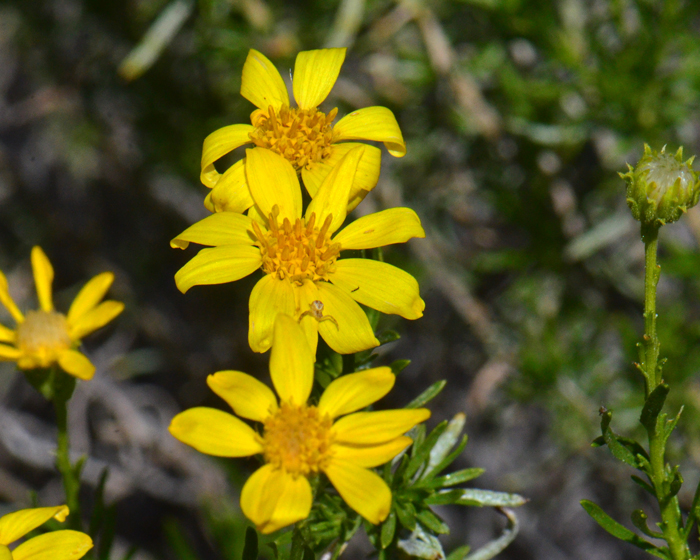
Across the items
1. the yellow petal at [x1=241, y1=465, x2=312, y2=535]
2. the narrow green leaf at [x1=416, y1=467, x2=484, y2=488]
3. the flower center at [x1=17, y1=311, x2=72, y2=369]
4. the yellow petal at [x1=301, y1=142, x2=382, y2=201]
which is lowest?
the flower center at [x1=17, y1=311, x2=72, y2=369]

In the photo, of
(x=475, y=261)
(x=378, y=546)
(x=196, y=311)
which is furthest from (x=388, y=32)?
(x=378, y=546)

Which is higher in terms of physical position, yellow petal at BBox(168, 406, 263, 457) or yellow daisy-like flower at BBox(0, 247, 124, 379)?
yellow petal at BBox(168, 406, 263, 457)

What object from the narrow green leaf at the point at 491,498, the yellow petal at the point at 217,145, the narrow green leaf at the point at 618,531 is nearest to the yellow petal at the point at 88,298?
the yellow petal at the point at 217,145

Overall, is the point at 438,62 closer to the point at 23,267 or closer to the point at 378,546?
the point at 378,546

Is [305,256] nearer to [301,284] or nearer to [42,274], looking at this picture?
[301,284]

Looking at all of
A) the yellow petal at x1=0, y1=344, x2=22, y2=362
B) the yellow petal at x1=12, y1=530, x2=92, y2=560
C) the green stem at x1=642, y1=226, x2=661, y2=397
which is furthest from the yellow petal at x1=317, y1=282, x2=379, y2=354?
the yellow petal at x1=0, y1=344, x2=22, y2=362

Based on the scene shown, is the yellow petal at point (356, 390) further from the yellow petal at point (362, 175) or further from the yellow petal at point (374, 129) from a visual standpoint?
the yellow petal at point (374, 129)

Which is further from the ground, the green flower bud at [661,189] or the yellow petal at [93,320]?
the green flower bud at [661,189]

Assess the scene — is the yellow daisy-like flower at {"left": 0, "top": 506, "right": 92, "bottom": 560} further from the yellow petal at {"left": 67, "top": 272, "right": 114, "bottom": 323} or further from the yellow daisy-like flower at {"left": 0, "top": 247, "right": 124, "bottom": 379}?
the yellow petal at {"left": 67, "top": 272, "right": 114, "bottom": 323}
